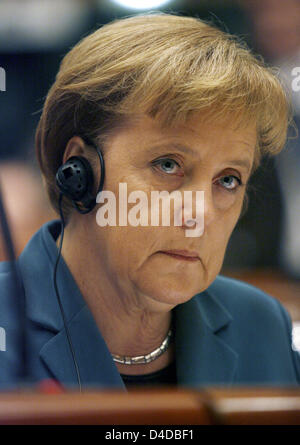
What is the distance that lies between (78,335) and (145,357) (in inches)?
4.9

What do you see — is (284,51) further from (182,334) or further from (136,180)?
(182,334)

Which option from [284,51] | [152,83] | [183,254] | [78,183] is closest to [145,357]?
[183,254]

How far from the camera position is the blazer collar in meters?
0.87

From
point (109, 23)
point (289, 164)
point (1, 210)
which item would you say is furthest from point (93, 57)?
point (289, 164)

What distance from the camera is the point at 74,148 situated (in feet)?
2.89

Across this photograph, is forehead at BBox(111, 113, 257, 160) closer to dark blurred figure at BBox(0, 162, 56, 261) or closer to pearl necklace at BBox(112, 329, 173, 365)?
dark blurred figure at BBox(0, 162, 56, 261)

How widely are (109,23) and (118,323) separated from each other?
0.46 m

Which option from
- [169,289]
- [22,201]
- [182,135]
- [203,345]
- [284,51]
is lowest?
[203,345]

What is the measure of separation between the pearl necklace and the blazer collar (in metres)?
0.02

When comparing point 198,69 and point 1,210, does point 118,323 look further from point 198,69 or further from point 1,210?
point 198,69

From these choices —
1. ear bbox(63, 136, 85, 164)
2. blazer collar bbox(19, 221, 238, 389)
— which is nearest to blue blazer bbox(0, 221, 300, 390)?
blazer collar bbox(19, 221, 238, 389)

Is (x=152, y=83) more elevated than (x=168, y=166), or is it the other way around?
(x=152, y=83)
